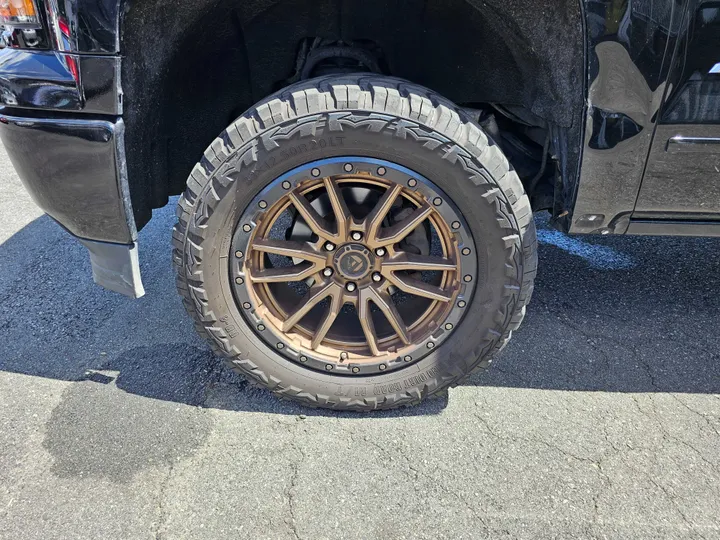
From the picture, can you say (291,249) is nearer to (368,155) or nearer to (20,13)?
(368,155)

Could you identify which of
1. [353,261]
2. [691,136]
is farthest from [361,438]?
[691,136]

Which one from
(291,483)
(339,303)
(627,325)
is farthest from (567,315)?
(291,483)

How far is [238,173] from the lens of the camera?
1849 millimetres

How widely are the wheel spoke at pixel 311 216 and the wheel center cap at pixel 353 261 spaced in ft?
0.22

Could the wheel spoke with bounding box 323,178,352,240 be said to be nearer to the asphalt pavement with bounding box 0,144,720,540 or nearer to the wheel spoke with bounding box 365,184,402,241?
the wheel spoke with bounding box 365,184,402,241

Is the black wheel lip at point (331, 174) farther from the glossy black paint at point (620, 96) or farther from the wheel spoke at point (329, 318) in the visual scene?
the glossy black paint at point (620, 96)

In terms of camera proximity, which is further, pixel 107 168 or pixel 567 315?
pixel 567 315

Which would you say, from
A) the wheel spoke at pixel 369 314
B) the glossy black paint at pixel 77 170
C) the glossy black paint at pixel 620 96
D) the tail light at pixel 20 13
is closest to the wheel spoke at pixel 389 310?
the wheel spoke at pixel 369 314

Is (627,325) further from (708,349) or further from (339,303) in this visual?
(339,303)

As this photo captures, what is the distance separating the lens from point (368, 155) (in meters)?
1.85

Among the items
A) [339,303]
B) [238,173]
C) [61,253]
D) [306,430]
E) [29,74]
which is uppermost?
[29,74]

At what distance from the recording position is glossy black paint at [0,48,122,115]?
1730 mm

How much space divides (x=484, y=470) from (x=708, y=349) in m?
1.38

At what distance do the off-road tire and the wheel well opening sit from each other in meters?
0.33
